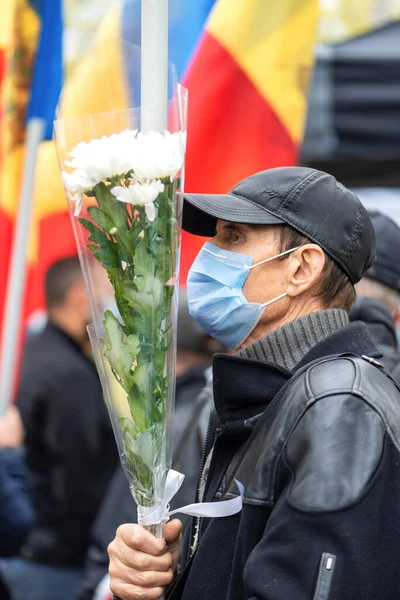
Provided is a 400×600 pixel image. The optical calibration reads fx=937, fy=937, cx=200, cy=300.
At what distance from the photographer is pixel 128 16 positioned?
3891mm

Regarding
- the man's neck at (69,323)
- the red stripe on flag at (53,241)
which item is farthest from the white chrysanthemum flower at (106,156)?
the man's neck at (69,323)

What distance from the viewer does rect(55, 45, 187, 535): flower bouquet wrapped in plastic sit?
1.88 metres

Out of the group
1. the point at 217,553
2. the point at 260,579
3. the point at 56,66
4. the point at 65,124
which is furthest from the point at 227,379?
the point at 56,66

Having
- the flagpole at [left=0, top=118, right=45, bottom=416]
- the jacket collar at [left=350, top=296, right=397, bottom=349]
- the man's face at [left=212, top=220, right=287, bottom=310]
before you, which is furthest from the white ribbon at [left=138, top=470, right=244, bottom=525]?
the flagpole at [left=0, top=118, right=45, bottom=416]

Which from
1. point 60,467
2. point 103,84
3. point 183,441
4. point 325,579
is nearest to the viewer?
point 325,579

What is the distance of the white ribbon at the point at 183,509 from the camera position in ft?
6.36

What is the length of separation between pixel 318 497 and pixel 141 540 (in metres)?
0.48

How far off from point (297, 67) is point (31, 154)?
4.33ft

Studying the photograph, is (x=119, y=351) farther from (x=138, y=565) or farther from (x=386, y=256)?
(x=386, y=256)

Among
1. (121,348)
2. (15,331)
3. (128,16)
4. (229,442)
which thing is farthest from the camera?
(15,331)

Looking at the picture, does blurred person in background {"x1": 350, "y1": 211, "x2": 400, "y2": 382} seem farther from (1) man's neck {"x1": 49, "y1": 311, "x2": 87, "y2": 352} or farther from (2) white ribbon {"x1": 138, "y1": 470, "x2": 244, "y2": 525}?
(1) man's neck {"x1": 49, "y1": 311, "x2": 87, "y2": 352}

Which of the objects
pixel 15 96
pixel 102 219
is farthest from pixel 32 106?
pixel 102 219

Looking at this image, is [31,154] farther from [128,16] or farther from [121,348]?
[121,348]

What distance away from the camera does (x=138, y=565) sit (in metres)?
1.98
